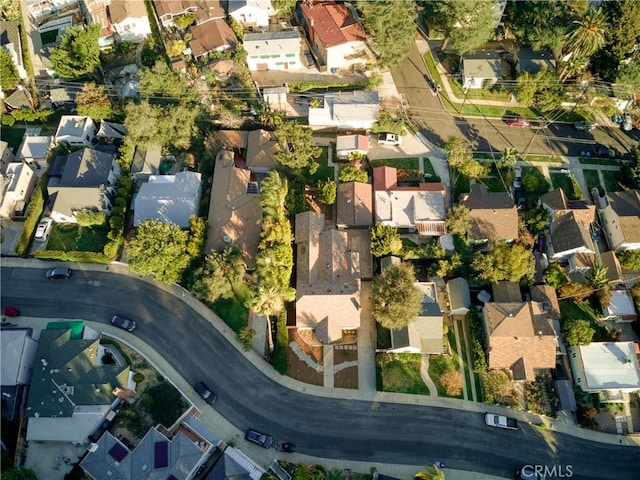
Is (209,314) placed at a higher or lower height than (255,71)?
lower

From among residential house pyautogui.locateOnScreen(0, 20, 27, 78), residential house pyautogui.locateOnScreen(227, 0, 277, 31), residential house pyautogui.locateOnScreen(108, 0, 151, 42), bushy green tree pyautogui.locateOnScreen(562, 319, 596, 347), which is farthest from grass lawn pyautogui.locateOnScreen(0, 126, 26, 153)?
bushy green tree pyautogui.locateOnScreen(562, 319, 596, 347)

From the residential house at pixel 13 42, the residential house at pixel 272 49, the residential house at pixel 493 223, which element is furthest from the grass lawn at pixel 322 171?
the residential house at pixel 13 42

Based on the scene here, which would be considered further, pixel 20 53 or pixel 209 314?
pixel 20 53

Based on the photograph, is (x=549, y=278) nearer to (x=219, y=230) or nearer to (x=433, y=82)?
(x=433, y=82)

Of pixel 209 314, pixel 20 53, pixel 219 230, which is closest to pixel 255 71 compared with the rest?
pixel 219 230

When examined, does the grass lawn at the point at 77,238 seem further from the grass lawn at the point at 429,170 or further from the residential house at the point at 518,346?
the residential house at the point at 518,346

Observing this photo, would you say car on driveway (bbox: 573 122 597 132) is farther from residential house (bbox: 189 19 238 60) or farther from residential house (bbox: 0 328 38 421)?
residential house (bbox: 0 328 38 421)

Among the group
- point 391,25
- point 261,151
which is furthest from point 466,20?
point 261,151

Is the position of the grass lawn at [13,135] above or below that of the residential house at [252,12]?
below
